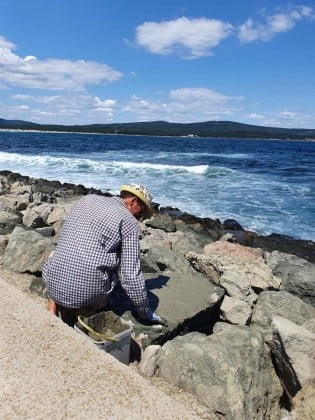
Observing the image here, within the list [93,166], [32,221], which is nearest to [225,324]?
[32,221]

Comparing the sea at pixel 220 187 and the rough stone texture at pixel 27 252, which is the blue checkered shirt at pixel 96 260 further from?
the sea at pixel 220 187

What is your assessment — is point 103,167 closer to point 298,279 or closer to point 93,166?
point 93,166

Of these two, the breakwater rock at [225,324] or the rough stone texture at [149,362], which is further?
the rough stone texture at [149,362]

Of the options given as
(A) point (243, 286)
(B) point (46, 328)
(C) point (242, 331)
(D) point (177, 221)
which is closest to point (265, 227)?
(D) point (177, 221)

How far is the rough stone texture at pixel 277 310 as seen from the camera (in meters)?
4.30

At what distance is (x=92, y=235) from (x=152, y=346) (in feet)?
3.11

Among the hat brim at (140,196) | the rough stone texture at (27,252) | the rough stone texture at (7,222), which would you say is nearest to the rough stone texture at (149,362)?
the hat brim at (140,196)

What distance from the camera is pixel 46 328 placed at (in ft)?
10.1

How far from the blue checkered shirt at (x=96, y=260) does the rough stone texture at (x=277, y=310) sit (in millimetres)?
1394

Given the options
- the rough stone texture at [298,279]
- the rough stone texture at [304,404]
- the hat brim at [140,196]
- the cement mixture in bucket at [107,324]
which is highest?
the hat brim at [140,196]

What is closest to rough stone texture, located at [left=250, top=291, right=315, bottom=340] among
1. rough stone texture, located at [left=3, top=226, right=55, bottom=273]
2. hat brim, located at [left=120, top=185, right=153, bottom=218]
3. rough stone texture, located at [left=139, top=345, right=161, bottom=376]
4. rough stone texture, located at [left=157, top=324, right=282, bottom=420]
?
rough stone texture, located at [left=157, top=324, right=282, bottom=420]

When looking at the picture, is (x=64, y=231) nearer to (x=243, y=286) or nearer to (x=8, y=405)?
(x=8, y=405)

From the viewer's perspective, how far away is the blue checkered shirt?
3.34m

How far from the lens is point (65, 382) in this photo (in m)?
2.52
